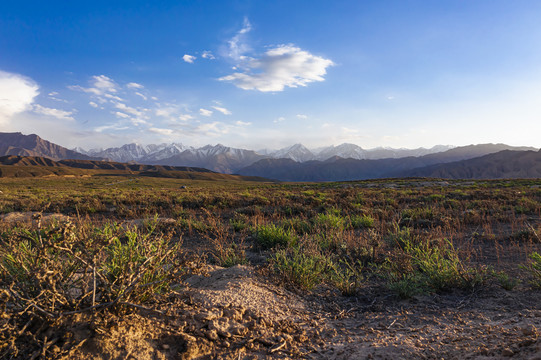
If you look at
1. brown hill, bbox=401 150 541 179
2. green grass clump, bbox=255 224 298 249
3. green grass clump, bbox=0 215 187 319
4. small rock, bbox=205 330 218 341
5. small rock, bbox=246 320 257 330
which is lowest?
green grass clump, bbox=255 224 298 249

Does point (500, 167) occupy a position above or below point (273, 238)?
above

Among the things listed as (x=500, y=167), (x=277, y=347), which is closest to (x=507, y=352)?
(x=277, y=347)

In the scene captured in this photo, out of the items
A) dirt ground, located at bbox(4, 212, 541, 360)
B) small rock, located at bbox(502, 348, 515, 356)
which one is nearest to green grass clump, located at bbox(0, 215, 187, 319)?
dirt ground, located at bbox(4, 212, 541, 360)

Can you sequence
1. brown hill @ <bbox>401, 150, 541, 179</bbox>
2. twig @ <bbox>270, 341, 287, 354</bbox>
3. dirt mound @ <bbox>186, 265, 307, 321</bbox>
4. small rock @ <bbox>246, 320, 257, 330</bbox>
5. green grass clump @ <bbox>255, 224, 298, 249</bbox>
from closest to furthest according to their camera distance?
twig @ <bbox>270, 341, 287, 354</bbox>, small rock @ <bbox>246, 320, 257, 330</bbox>, dirt mound @ <bbox>186, 265, 307, 321</bbox>, green grass clump @ <bbox>255, 224, 298, 249</bbox>, brown hill @ <bbox>401, 150, 541, 179</bbox>

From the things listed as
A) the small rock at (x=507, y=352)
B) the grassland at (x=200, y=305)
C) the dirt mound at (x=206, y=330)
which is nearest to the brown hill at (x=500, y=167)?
the grassland at (x=200, y=305)

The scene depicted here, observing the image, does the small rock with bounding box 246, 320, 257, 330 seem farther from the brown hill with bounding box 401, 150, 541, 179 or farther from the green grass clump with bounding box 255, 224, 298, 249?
the brown hill with bounding box 401, 150, 541, 179

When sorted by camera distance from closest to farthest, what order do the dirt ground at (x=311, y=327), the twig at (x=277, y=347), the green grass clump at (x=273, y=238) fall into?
the dirt ground at (x=311, y=327), the twig at (x=277, y=347), the green grass clump at (x=273, y=238)

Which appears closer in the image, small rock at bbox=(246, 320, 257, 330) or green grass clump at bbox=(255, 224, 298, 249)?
small rock at bbox=(246, 320, 257, 330)

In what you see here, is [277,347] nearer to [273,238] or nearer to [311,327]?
[311,327]

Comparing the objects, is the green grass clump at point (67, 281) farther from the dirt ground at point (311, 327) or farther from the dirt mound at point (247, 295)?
the dirt mound at point (247, 295)

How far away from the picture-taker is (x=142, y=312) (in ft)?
8.26

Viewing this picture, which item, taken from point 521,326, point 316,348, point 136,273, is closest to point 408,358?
point 316,348

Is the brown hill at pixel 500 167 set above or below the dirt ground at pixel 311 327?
above

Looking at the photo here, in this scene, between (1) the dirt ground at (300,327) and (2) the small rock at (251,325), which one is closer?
(1) the dirt ground at (300,327)
